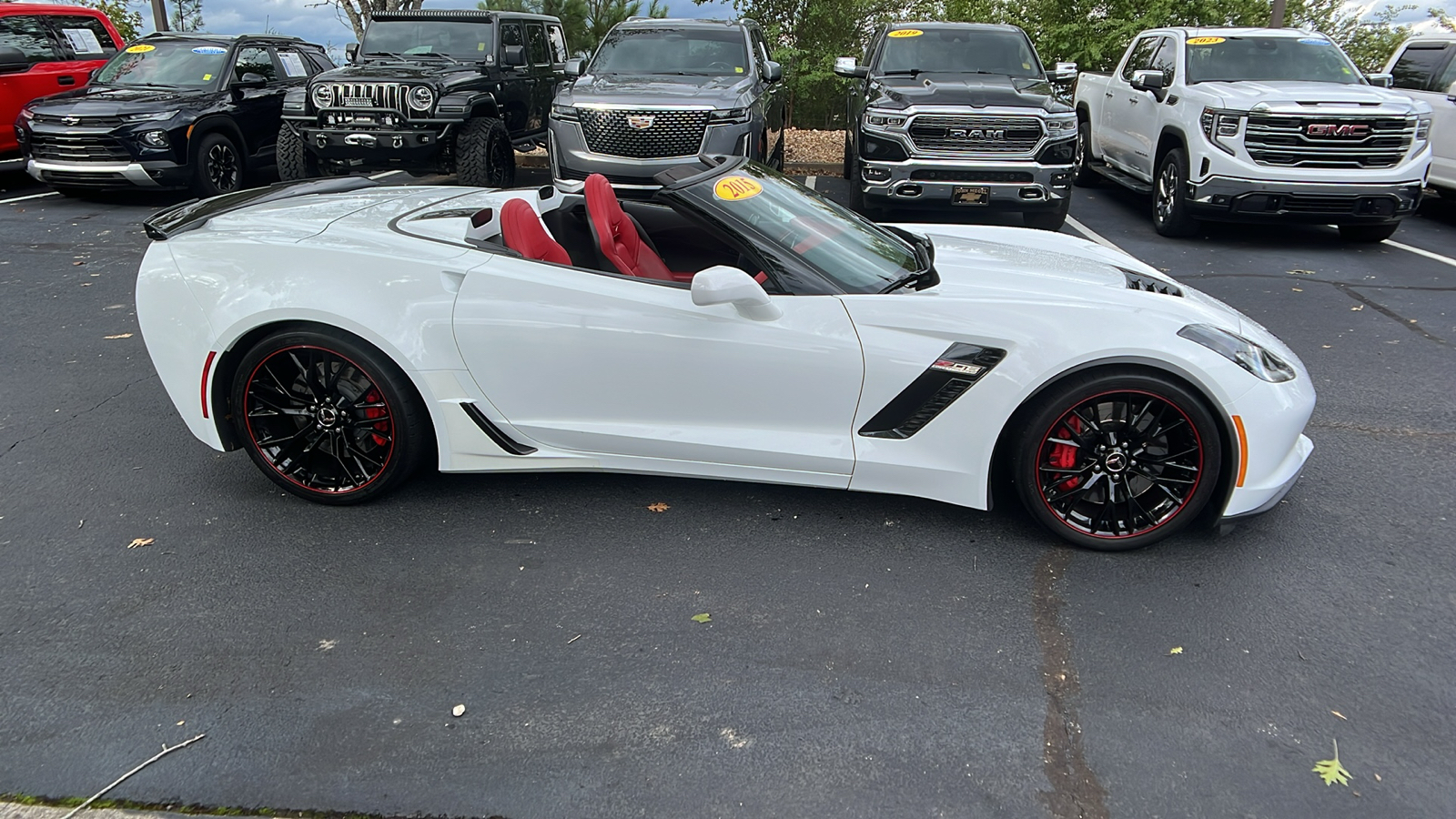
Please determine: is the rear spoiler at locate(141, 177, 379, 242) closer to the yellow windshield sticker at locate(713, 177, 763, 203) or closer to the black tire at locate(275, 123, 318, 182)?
the yellow windshield sticker at locate(713, 177, 763, 203)

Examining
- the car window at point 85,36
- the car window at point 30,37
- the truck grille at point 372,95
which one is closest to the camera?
the truck grille at point 372,95

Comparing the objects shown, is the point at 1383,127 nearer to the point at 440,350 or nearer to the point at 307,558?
the point at 440,350

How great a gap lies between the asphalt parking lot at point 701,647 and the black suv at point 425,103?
19.7ft

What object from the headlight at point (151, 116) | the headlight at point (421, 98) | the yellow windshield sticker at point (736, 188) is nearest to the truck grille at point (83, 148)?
the headlight at point (151, 116)

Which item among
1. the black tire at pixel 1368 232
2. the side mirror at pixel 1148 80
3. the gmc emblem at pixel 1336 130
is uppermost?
the side mirror at pixel 1148 80

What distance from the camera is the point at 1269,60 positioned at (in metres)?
9.27

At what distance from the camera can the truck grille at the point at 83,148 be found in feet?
32.6

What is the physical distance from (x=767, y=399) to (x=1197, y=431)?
1460 millimetres

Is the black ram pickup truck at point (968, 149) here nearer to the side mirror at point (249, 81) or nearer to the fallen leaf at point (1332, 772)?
the fallen leaf at point (1332, 772)

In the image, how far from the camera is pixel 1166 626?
120 inches

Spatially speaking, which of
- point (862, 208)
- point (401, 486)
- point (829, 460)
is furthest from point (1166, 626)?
point (862, 208)

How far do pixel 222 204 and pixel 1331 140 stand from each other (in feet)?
27.5

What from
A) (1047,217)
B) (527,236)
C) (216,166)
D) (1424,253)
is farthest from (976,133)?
(216,166)

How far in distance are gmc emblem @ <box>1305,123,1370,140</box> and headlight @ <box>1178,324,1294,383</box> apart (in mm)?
5906
